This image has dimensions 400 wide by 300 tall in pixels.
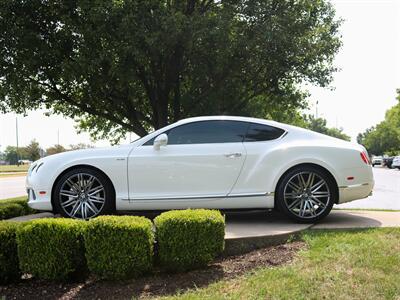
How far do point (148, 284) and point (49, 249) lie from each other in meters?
1.00

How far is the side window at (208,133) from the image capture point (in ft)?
19.3

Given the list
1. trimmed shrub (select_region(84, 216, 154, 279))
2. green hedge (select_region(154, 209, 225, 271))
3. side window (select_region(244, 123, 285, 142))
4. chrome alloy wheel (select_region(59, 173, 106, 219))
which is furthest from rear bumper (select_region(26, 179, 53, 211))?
side window (select_region(244, 123, 285, 142))

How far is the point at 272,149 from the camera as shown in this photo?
575 cm

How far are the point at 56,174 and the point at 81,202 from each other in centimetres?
50

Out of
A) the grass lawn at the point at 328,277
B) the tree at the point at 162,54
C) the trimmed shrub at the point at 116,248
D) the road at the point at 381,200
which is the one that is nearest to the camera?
the grass lawn at the point at 328,277

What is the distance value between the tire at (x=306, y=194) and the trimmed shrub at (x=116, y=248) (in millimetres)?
2183

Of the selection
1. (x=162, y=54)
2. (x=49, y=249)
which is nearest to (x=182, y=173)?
(x=49, y=249)

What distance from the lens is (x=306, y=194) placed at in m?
5.66

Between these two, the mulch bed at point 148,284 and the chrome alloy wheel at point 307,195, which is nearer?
the mulch bed at point 148,284

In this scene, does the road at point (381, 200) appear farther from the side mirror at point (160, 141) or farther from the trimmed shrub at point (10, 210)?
the trimmed shrub at point (10, 210)

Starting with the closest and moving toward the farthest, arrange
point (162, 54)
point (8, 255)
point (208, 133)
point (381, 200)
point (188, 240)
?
point (188, 240)
point (8, 255)
point (208, 133)
point (162, 54)
point (381, 200)

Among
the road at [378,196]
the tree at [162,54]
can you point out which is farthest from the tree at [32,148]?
the tree at [162,54]

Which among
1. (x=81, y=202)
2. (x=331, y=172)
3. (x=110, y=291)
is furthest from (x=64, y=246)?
(x=331, y=172)

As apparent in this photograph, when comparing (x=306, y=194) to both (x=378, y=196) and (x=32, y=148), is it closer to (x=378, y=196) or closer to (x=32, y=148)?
(x=378, y=196)
